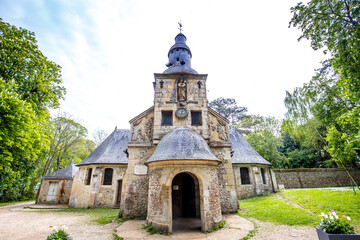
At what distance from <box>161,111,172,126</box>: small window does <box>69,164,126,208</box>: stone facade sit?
8228 millimetres

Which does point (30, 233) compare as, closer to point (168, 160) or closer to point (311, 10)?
point (168, 160)

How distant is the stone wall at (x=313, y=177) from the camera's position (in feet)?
65.8

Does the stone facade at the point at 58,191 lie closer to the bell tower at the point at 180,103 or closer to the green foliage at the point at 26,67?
the green foliage at the point at 26,67

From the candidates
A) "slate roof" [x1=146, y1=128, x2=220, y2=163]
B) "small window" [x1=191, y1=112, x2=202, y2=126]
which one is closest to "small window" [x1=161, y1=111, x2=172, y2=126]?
"small window" [x1=191, y1=112, x2=202, y2=126]

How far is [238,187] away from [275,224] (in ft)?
30.0

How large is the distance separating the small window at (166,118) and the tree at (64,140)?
62.2ft

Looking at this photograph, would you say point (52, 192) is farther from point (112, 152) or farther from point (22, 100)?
point (22, 100)

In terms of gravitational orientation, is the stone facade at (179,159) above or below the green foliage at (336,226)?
above

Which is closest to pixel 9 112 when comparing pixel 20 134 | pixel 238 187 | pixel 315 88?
pixel 20 134

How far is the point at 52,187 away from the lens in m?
17.9

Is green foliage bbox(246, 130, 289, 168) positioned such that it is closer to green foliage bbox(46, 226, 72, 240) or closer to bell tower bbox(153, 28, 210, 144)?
bell tower bbox(153, 28, 210, 144)

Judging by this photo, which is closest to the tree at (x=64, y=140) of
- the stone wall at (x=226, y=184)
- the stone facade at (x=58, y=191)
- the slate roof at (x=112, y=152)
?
the stone facade at (x=58, y=191)

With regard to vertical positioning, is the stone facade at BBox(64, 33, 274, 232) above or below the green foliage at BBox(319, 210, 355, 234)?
above

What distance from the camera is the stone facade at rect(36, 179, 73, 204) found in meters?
17.5
